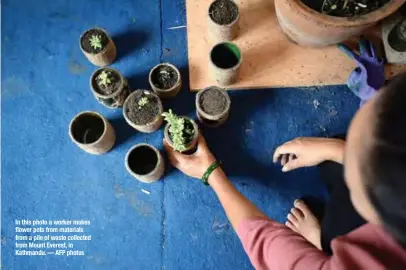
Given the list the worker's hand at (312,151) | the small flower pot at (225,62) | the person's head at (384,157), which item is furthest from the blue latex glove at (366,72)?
the person's head at (384,157)

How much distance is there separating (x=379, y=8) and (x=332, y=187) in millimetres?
577

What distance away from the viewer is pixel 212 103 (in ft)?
4.92

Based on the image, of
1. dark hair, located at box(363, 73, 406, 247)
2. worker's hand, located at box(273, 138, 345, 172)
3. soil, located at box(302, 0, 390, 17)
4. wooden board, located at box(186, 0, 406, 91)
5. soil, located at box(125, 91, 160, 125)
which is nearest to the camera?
dark hair, located at box(363, 73, 406, 247)

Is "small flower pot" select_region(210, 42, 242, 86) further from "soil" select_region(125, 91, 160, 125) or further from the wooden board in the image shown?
"soil" select_region(125, 91, 160, 125)

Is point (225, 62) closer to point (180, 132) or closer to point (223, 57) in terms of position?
point (223, 57)

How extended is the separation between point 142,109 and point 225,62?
0.35 metres

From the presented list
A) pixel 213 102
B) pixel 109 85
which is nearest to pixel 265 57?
pixel 213 102

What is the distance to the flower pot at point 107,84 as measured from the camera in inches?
59.7

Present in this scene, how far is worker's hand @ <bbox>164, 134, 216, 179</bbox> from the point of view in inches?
57.4

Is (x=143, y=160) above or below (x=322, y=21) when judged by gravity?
below

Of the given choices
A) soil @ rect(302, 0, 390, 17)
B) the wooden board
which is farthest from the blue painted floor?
soil @ rect(302, 0, 390, 17)

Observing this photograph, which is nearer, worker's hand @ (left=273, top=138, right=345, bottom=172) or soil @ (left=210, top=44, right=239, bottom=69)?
worker's hand @ (left=273, top=138, right=345, bottom=172)

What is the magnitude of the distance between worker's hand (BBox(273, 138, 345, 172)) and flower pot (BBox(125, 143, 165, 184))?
416 millimetres

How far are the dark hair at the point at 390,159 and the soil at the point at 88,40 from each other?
3.64ft
